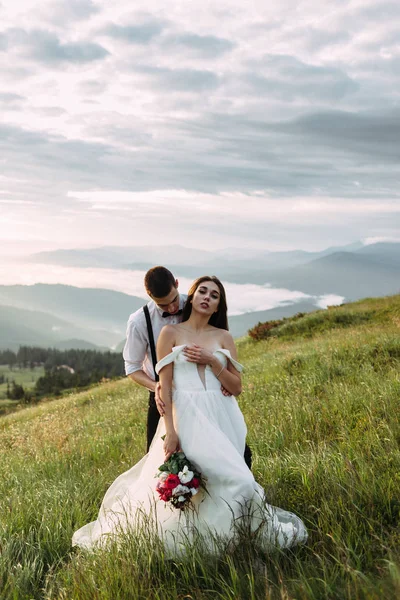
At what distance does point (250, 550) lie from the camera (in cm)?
434

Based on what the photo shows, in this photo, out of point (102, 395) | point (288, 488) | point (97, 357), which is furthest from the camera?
point (97, 357)

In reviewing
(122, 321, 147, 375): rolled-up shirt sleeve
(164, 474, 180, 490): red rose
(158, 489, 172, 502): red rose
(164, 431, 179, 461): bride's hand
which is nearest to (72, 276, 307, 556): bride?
(164, 431, 179, 461): bride's hand

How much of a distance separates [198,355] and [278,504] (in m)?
1.73

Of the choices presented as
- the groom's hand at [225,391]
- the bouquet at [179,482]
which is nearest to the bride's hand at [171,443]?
the bouquet at [179,482]

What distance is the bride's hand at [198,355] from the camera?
5.02m

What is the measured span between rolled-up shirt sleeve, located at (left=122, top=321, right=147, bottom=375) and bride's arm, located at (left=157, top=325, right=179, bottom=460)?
98 cm

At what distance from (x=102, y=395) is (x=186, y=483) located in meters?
18.7

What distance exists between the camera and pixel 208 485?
4797 mm

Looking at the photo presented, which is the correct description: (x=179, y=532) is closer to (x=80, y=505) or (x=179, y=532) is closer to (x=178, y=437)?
(x=178, y=437)

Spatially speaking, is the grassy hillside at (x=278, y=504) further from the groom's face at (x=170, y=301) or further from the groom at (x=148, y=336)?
the groom's face at (x=170, y=301)

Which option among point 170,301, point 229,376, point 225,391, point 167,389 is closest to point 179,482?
point 167,389

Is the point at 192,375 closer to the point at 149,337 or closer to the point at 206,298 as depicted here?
the point at 206,298

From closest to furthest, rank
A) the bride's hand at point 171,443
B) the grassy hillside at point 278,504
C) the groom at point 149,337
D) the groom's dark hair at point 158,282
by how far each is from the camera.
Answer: the grassy hillside at point 278,504 < the bride's hand at point 171,443 < the groom's dark hair at point 158,282 < the groom at point 149,337

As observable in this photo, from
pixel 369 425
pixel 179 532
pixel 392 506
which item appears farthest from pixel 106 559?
pixel 369 425
